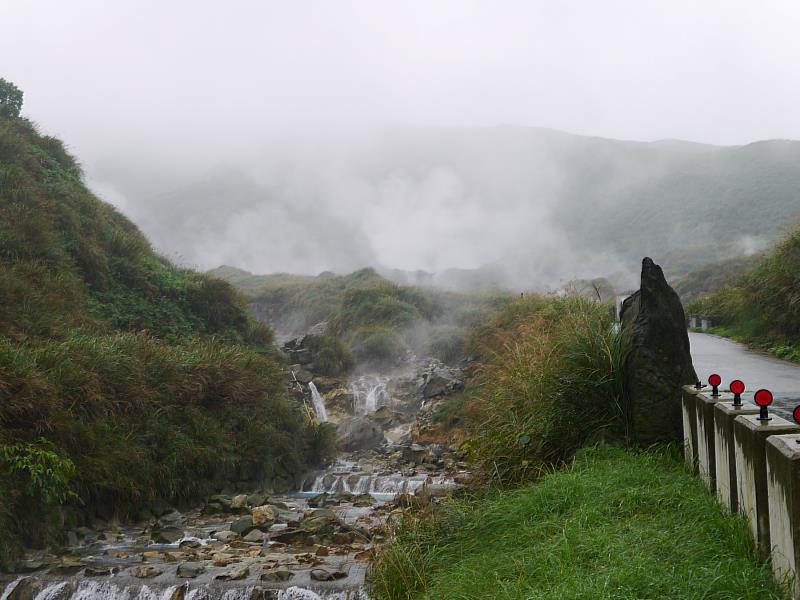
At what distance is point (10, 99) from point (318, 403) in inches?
576

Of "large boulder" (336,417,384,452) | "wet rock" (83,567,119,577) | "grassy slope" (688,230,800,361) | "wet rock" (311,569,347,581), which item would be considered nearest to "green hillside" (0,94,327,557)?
"wet rock" (83,567,119,577)

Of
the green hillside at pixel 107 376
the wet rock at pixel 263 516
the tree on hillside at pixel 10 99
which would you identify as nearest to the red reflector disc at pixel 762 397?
the wet rock at pixel 263 516

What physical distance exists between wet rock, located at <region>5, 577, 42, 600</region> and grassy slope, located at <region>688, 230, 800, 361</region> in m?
11.7

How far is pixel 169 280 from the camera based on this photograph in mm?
21109

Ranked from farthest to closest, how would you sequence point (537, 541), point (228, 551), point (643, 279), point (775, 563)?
point (228, 551) < point (643, 279) < point (537, 541) < point (775, 563)

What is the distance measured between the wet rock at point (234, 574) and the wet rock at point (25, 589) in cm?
208

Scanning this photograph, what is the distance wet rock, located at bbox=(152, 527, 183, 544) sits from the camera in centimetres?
1054

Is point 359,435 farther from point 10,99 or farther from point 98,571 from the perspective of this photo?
point 10,99

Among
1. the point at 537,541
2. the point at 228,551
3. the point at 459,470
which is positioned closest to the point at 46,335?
A: the point at 228,551

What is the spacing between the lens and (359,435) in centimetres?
1878

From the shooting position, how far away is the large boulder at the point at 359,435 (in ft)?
60.8

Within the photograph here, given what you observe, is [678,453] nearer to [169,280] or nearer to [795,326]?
[795,326]

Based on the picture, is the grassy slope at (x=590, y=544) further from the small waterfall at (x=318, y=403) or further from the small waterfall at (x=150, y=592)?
the small waterfall at (x=318, y=403)

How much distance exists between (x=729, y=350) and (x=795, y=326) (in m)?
1.46
